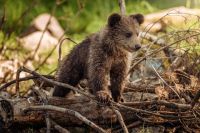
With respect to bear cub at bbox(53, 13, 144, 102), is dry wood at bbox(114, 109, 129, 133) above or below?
below

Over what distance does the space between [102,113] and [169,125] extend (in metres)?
0.68

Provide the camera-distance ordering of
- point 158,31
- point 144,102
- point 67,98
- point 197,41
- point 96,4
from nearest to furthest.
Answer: point 144,102, point 67,98, point 197,41, point 158,31, point 96,4

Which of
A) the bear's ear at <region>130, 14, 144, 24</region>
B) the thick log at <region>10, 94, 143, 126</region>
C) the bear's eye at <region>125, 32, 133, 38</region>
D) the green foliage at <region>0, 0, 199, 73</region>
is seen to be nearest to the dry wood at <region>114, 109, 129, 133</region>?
the thick log at <region>10, 94, 143, 126</region>

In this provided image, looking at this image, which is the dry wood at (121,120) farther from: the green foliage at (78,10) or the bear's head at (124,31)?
the green foliage at (78,10)

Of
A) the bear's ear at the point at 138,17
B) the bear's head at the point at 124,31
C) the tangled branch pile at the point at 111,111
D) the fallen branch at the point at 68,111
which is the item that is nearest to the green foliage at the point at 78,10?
the bear's ear at the point at 138,17

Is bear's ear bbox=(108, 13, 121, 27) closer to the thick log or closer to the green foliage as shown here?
the thick log

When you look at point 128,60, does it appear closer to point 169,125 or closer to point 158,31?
point 169,125

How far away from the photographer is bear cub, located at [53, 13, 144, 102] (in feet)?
22.5

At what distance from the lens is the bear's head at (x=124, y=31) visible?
7012mm

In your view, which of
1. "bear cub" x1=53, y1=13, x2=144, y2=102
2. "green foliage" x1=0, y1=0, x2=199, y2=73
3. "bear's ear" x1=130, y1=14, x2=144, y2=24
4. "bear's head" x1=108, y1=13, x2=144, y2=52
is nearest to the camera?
"bear cub" x1=53, y1=13, x2=144, y2=102

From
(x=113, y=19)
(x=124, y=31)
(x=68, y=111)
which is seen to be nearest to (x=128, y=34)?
(x=124, y=31)

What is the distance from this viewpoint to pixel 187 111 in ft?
21.6

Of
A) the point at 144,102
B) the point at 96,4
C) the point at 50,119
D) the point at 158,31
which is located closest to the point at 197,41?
the point at 144,102

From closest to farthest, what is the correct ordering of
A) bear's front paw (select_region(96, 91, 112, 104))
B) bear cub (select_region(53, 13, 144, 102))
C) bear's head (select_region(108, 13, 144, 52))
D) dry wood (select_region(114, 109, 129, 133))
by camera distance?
dry wood (select_region(114, 109, 129, 133)), bear's front paw (select_region(96, 91, 112, 104)), bear cub (select_region(53, 13, 144, 102)), bear's head (select_region(108, 13, 144, 52))
